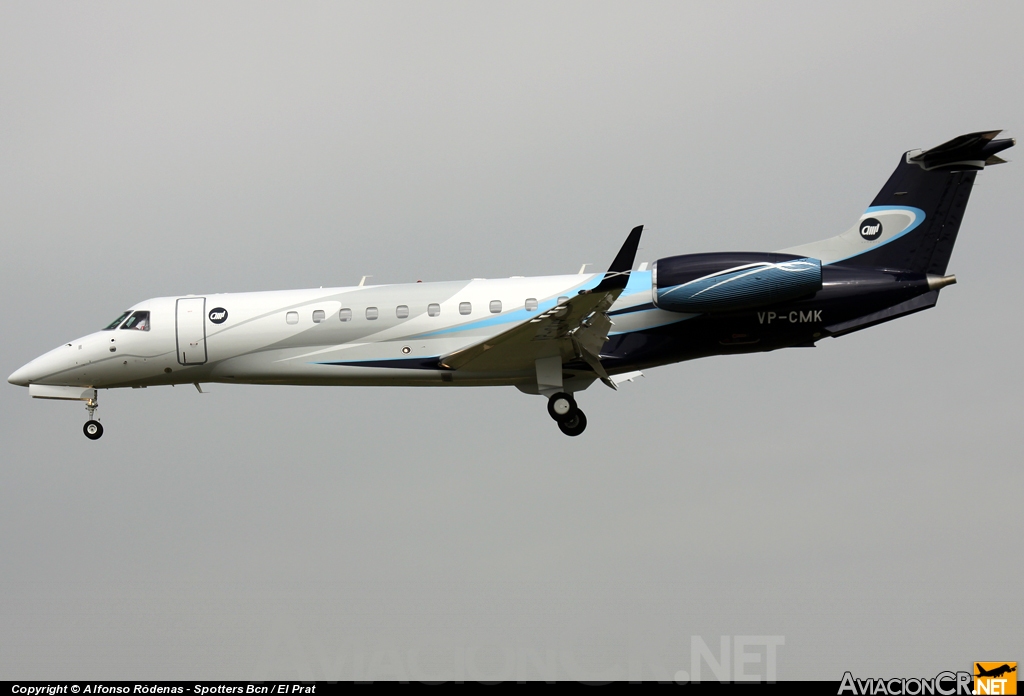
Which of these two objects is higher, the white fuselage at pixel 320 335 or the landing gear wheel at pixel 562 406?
the white fuselage at pixel 320 335

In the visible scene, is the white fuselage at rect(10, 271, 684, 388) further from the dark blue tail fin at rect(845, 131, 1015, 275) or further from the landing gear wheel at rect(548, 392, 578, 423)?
the dark blue tail fin at rect(845, 131, 1015, 275)

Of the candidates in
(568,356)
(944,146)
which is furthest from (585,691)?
(944,146)

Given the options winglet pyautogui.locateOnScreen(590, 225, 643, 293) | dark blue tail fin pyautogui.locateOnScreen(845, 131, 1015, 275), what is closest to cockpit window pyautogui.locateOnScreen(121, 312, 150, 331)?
winglet pyautogui.locateOnScreen(590, 225, 643, 293)

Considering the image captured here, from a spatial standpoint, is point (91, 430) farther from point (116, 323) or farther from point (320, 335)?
point (320, 335)

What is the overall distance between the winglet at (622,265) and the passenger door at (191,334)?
28.3 feet

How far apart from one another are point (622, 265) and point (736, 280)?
2421 millimetres

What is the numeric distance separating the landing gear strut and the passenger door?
2277 mm

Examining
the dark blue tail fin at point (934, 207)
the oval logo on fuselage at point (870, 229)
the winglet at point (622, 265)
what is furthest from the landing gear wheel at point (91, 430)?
the oval logo on fuselage at point (870, 229)

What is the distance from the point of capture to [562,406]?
76.3ft

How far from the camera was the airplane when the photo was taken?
71.4ft

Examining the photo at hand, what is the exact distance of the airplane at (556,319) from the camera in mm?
21766

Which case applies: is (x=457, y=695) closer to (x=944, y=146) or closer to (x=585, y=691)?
(x=585, y=691)

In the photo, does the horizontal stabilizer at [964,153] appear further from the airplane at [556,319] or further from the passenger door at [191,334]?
the passenger door at [191,334]

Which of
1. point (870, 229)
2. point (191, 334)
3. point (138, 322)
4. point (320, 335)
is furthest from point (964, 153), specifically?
point (138, 322)
